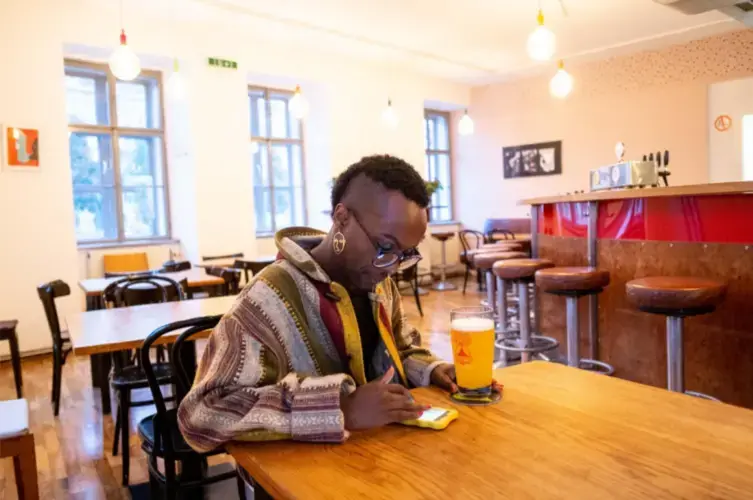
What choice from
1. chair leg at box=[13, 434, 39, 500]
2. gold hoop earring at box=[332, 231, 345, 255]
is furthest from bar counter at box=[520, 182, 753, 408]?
chair leg at box=[13, 434, 39, 500]

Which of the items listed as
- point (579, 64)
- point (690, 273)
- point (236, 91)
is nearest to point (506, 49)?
point (579, 64)

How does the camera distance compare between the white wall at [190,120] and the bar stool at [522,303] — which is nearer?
the bar stool at [522,303]

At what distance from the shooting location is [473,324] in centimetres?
109

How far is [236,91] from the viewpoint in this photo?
6652 millimetres

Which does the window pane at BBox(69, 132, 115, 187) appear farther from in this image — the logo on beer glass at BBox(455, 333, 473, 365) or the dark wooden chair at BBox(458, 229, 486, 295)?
the logo on beer glass at BBox(455, 333, 473, 365)

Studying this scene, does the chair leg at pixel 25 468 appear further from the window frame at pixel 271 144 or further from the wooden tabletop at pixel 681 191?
the window frame at pixel 271 144

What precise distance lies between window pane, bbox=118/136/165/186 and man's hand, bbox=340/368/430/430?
635cm

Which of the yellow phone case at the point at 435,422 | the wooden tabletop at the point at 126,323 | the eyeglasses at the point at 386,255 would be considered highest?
→ the eyeglasses at the point at 386,255

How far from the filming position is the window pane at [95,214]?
6.29 m

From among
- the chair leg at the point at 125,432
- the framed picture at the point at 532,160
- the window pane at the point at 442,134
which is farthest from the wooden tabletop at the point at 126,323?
the window pane at the point at 442,134

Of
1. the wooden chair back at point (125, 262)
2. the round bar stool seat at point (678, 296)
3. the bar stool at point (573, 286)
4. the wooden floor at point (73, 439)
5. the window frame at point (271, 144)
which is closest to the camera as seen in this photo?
the round bar stool seat at point (678, 296)

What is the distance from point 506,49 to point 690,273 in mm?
5412

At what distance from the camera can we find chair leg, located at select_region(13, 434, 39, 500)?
65.4 inches

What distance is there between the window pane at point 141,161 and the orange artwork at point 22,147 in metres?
1.25
